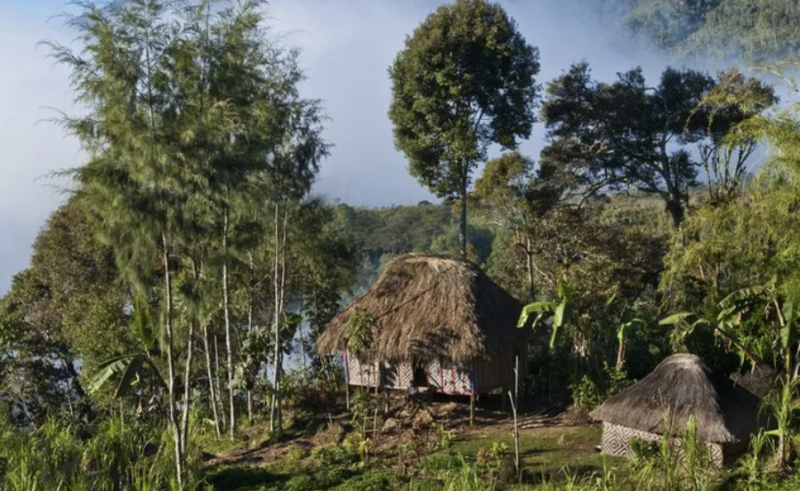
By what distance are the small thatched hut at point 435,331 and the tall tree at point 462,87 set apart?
14.4ft

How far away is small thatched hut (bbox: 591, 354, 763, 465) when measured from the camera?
1005 cm

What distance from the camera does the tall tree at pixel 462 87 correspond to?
19469 mm

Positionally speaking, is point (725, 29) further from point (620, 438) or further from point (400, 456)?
point (400, 456)

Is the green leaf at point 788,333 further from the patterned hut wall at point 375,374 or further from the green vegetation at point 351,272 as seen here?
the patterned hut wall at point 375,374

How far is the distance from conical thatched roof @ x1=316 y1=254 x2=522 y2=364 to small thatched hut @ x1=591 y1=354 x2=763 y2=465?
125 inches

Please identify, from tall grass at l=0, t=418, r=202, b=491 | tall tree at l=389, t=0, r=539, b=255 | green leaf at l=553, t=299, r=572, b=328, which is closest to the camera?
tall grass at l=0, t=418, r=202, b=491

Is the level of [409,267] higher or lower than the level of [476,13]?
lower

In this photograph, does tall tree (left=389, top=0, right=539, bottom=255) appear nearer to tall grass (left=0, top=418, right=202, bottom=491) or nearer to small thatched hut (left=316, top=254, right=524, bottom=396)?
small thatched hut (left=316, top=254, right=524, bottom=396)

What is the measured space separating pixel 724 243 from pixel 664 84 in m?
12.3

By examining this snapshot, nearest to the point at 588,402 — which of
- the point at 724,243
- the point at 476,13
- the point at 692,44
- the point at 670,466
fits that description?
the point at 724,243

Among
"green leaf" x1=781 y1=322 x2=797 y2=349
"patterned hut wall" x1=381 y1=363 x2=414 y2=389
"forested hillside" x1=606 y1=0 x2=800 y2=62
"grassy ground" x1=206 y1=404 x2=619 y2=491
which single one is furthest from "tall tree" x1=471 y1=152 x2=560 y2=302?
"forested hillside" x1=606 y1=0 x2=800 y2=62

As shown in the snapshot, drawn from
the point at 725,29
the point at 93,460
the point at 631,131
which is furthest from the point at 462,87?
the point at 725,29

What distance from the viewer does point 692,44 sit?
138 m

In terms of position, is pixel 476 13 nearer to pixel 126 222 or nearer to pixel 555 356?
pixel 555 356
